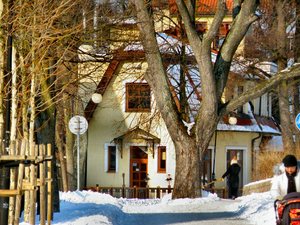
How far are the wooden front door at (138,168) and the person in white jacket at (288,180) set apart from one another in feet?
122

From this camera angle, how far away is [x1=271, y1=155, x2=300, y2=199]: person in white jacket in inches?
614

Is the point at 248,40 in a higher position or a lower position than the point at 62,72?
higher

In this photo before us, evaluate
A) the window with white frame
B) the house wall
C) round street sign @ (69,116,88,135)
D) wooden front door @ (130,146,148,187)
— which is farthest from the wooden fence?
the window with white frame

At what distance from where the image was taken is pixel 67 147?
1853 inches

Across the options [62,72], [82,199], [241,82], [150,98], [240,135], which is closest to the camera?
[62,72]

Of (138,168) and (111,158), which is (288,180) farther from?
(111,158)

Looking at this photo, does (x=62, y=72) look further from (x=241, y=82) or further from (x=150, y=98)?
(x=241, y=82)

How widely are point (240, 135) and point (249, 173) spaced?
2.39m

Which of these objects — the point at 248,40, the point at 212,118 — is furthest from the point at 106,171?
the point at 212,118

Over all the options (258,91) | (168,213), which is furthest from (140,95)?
(168,213)

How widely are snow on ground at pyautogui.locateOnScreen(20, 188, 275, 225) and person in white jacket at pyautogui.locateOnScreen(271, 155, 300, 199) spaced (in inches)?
163

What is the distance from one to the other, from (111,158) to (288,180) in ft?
127

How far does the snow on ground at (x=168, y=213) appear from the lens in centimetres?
2100

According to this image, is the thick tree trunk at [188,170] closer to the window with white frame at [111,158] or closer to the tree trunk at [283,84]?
the tree trunk at [283,84]
